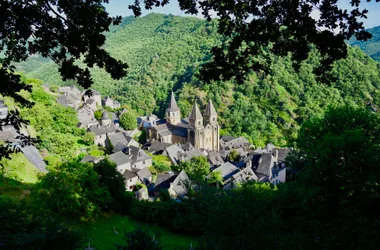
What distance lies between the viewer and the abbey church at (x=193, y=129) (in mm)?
58469

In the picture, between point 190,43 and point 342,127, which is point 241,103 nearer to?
point 190,43

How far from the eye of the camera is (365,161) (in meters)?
14.1

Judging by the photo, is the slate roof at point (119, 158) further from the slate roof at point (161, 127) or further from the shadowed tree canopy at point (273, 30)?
the shadowed tree canopy at point (273, 30)

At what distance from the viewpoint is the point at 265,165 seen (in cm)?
4403

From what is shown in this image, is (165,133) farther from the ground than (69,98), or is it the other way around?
(69,98)

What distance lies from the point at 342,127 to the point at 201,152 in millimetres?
34077

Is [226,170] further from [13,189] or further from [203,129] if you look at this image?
[13,189]

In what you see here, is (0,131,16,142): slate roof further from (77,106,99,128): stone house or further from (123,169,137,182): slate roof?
(77,106,99,128): stone house

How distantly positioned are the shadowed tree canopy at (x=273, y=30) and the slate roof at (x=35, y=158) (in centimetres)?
2728

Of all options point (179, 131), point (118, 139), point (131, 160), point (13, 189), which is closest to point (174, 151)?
point (118, 139)

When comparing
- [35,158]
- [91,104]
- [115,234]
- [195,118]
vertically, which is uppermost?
[91,104]

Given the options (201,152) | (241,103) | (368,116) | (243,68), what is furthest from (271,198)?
(241,103)

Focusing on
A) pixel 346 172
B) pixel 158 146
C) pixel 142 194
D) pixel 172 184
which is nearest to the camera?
pixel 346 172

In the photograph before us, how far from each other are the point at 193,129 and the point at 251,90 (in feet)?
126
